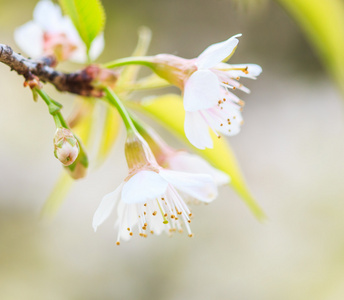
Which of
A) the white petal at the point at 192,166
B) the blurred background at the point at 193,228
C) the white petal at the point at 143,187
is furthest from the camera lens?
the blurred background at the point at 193,228

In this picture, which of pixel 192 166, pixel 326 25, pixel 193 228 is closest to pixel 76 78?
pixel 192 166

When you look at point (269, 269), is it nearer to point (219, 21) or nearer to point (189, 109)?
point (219, 21)

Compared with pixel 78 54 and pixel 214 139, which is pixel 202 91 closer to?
pixel 214 139

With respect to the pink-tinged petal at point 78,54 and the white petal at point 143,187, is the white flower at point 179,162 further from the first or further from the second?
the pink-tinged petal at point 78,54

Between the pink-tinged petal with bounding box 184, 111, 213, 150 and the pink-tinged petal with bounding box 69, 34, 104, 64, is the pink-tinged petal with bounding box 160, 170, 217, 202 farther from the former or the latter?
the pink-tinged petal with bounding box 69, 34, 104, 64

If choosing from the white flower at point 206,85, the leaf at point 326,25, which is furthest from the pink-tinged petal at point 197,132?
the leaf at point 326,25
